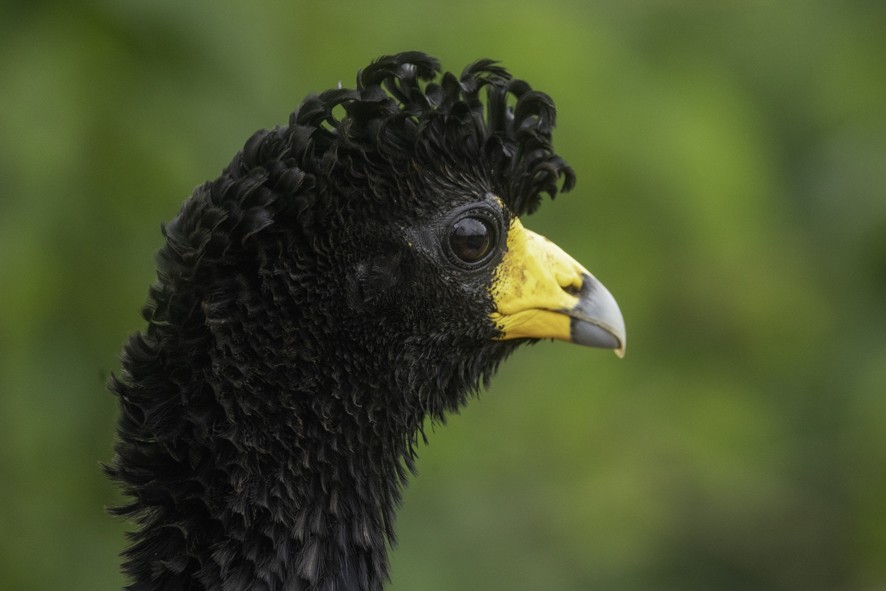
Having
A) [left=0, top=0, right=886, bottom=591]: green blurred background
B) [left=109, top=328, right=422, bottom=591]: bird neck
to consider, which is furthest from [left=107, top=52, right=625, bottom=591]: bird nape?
[left=0, top=0, right=886, bottom=591]: green blurred background

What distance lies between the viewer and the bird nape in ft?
12.1

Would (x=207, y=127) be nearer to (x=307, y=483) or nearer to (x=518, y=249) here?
(x=518, y=249)

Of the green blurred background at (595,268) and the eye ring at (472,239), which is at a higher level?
the green blurred background at (595,268)

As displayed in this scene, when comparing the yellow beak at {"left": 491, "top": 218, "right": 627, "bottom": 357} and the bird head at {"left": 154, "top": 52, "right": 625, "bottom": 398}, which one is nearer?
the bird head at {"left": 154, "top": 52, "right": 625, "bottom": 398}

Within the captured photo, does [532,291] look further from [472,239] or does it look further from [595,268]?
[595,268]

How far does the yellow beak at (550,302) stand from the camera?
428 cm

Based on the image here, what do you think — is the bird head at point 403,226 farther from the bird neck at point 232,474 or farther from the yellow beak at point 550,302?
the bird neck at point 232,474

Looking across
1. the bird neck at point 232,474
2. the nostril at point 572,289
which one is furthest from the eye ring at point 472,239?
the bird neck at point 232,474

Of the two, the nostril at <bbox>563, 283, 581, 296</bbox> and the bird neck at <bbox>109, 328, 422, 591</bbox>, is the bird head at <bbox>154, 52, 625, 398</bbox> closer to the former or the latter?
the nostril at <bbox>563, 283, 581, 296</bbox>

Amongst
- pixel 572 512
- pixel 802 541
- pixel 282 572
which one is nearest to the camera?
pixel 282 572

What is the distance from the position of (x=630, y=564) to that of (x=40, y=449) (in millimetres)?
4948

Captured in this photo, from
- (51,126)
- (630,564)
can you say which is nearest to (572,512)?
(630,564)

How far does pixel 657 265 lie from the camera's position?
8.28 m

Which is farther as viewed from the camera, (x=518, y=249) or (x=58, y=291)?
(x=58, y=291)
